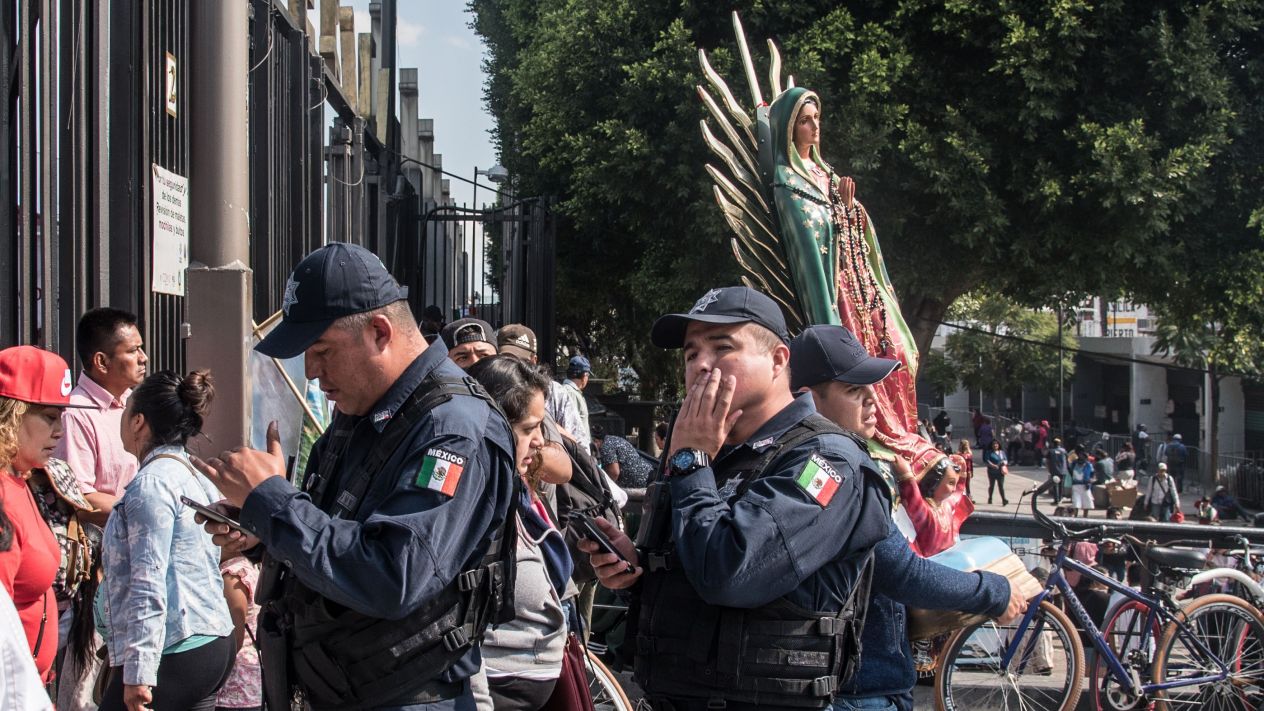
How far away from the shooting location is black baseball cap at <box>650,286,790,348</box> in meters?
2.74

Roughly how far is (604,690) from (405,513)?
2.51 m

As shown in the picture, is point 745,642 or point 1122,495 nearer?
point 745,642

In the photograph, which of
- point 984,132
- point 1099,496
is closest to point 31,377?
point 984,132

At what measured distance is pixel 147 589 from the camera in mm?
3471

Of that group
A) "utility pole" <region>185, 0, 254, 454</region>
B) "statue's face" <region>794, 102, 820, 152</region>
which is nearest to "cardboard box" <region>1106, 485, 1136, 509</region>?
"statue's face" <region>794, 102, 820, 152</region>

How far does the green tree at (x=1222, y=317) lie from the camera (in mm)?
13789

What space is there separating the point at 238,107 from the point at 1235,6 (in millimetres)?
11477

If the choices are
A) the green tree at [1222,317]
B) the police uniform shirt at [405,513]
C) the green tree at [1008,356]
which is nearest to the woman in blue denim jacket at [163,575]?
the police uniform shirt at [405,513]

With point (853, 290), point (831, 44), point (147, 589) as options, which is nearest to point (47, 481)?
point (147, 589)

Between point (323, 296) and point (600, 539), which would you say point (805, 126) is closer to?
point (600, 539)

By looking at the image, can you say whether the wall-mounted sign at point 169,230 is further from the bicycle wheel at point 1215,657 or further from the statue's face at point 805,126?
the bicycle wheel at point 1215,657

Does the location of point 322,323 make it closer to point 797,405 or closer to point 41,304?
point 797,405

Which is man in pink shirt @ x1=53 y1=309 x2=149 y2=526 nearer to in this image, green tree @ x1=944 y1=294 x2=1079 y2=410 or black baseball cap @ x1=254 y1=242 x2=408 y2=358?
black baseball cap @ x1=254 y1=242 x2=408 y2=358

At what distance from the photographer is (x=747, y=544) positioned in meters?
2.41
